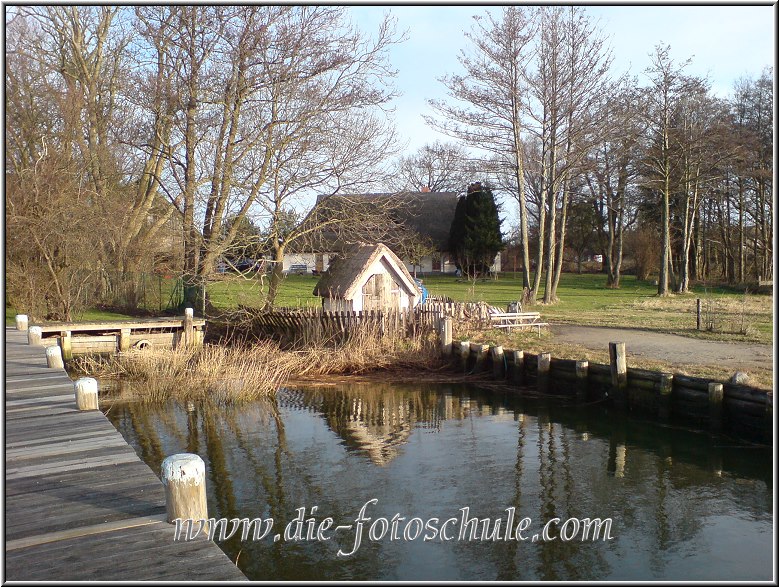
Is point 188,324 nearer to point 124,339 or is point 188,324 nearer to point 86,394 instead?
point 124,339

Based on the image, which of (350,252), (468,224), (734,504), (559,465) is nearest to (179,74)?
(350,252)

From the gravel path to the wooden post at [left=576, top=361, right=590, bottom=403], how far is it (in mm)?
2391

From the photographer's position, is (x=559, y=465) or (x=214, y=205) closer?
(x=559, y=465)

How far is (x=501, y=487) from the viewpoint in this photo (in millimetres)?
10109

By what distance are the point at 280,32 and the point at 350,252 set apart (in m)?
7.44

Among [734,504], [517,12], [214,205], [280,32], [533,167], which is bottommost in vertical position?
[734,504]

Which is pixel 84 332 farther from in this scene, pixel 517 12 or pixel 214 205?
pixel 517 12

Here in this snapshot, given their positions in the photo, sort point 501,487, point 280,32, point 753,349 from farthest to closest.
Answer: point 280,32
point 753,349
point 501,487

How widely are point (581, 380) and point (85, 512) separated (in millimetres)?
11613

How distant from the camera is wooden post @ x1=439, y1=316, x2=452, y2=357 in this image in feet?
65.1

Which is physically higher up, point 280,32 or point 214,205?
point 280,32

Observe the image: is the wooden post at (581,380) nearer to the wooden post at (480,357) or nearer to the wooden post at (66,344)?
the wooden post at (480,357)

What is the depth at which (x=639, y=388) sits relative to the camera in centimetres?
1437

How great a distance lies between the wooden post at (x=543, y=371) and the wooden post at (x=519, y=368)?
775 mm
